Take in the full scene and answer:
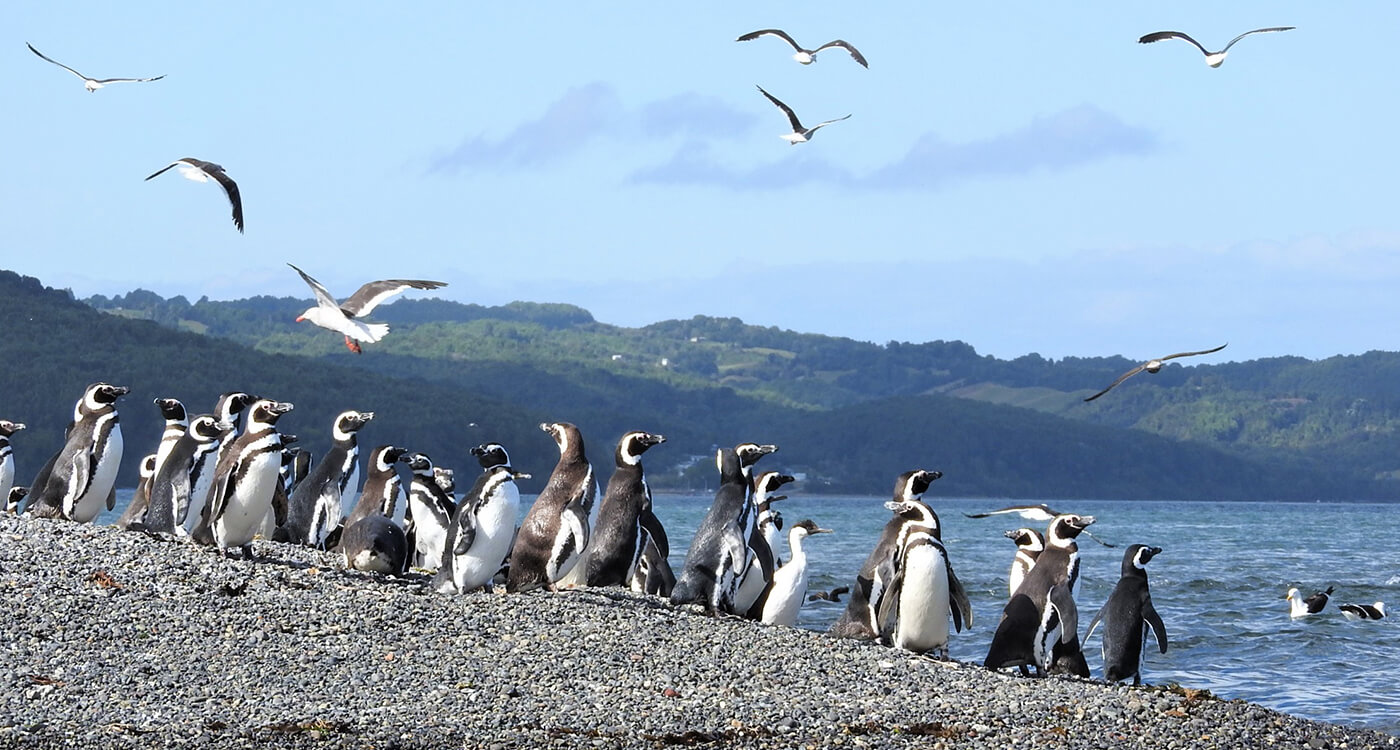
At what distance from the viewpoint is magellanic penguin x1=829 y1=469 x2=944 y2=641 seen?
13664mm

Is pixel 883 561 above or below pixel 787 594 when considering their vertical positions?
above

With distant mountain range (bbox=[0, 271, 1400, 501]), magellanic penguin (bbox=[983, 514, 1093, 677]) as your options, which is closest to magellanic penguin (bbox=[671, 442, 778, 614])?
magellanic penguin (bbox=[983, 514, 1093, 677])

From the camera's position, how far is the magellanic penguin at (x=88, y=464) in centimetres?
1611

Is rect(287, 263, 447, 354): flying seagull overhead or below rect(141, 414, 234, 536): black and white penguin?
overhead

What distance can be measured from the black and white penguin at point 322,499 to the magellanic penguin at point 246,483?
2.61 m

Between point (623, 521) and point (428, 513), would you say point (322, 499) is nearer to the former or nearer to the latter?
point (428, 513)

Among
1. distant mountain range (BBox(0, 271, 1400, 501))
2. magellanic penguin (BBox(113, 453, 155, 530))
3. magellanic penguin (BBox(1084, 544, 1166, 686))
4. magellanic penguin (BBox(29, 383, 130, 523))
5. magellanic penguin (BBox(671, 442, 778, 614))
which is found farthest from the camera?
distant mountain range (BBox(0, 271, 1400, 501))

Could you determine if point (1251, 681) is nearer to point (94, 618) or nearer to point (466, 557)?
point (466, 557)

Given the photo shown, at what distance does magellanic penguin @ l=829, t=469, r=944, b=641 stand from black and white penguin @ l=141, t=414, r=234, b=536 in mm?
5586

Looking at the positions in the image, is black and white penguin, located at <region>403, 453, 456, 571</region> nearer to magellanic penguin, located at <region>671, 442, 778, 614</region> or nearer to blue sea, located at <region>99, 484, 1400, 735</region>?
magellanic penguin, located at <region>671, 442, 778, 614</region>

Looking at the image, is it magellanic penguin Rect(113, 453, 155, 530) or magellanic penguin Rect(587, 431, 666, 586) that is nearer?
magellanic penguin Rect(587, 431, 666, 586)

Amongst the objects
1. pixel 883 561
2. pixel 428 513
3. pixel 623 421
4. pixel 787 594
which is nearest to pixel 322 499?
pixel 428 513

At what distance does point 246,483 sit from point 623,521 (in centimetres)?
304

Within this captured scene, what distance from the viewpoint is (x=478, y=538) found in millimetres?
13500
